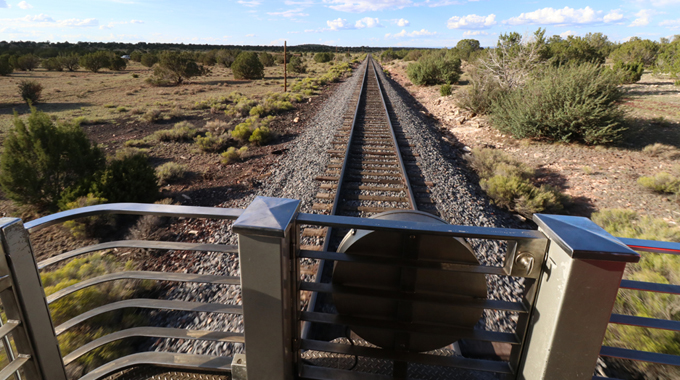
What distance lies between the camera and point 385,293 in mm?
2059

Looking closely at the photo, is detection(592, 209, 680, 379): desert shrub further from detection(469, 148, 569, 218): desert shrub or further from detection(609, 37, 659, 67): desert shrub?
detection(609, 37, 659, 67): desert shrub

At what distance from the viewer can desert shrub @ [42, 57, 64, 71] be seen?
47.5 metres

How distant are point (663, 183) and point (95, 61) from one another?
58708 millimetres

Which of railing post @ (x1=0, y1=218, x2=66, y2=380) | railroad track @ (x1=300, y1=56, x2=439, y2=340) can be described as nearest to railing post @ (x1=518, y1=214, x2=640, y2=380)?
railroad track @ (x1=300, y1=56, x2=439, y2=340)

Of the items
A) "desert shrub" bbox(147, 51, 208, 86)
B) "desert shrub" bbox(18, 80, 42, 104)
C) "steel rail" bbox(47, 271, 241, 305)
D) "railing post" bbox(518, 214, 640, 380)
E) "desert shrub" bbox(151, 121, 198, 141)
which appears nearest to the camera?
"railing post" bbox(518, 214, 640, 380)

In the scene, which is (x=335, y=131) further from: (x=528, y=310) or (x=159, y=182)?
(x=528, y=310)

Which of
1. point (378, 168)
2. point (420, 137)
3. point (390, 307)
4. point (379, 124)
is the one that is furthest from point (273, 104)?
point (390, 307)

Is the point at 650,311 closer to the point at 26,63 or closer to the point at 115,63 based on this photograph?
the point at 115,63

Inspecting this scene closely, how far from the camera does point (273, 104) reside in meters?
17.9

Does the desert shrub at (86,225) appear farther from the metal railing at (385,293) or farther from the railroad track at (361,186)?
the metal railing at (385,293)

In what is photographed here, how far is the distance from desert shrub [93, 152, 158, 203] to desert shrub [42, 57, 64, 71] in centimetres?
5343

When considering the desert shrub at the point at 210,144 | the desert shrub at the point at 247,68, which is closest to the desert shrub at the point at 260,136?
the desert shrub at the point at 210,144

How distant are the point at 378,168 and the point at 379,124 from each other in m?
5.05

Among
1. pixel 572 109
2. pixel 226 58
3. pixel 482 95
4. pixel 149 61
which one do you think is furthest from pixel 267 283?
pixel 149 61
